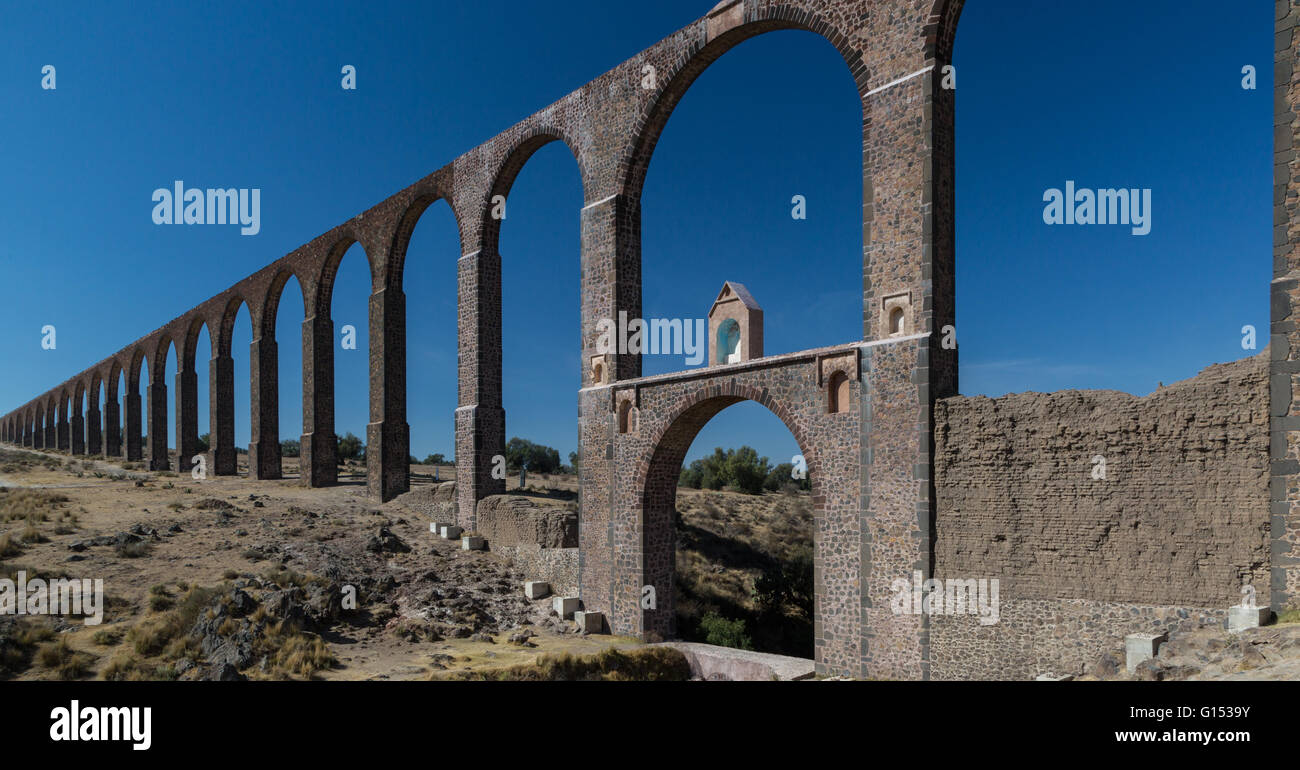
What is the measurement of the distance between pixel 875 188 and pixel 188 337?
37.8 metres

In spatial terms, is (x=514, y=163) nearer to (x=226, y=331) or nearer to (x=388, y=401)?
(x=388, y=401)

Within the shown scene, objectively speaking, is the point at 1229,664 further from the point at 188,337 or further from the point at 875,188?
the point at 188,337

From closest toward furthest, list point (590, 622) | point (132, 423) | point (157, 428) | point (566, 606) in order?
point (590, 622)
point (566, 606)
point (157, 428)
point (132, 423)

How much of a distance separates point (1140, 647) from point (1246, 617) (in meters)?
0.89

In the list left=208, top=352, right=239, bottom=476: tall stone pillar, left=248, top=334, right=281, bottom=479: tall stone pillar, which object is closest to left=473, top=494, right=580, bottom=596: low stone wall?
left=248, top=334, right=281, bottom=479: tall stone pillar

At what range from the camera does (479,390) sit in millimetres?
18438

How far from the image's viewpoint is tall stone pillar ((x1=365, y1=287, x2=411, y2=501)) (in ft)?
71.6

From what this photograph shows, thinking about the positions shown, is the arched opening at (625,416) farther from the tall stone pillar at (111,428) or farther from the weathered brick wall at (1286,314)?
the tall stone pillar at (111,428)

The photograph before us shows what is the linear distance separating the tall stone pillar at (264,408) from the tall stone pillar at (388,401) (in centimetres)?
971

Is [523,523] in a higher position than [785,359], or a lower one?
lower

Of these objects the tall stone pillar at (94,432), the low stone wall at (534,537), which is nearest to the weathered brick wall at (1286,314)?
the low stone wall at (534,537)

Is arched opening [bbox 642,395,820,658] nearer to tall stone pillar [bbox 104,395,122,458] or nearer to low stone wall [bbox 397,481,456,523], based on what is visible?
low stone wall [bbox 397,481,456,523]

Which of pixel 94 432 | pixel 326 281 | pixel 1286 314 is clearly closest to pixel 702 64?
pixel 1286 314

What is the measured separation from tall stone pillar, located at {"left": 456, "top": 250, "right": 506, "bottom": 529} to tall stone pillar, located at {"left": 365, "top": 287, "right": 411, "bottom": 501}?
147 inches
